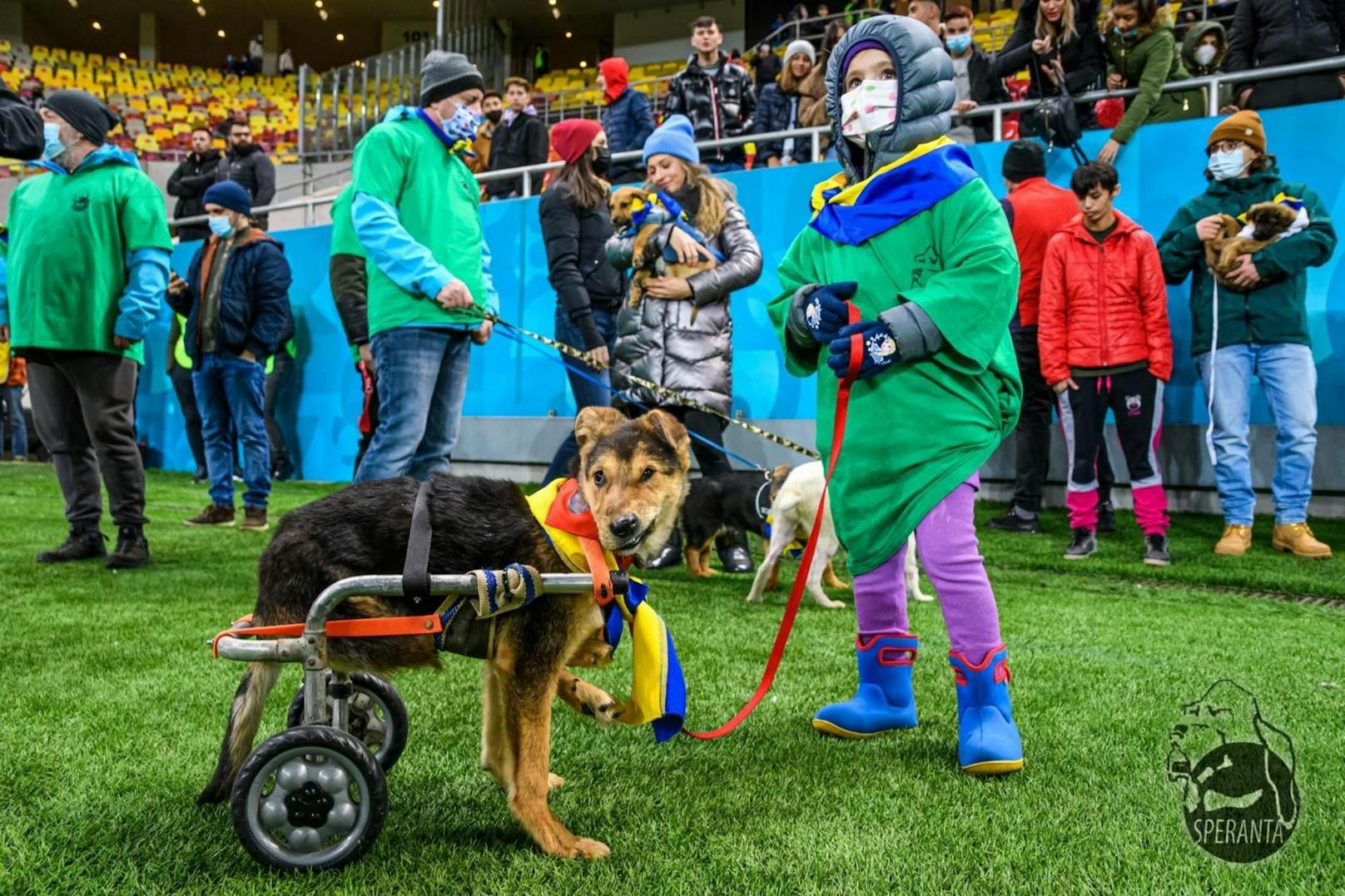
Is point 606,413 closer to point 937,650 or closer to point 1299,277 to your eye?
point 937,650

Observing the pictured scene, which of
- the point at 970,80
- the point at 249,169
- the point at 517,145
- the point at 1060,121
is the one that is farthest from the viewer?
the point at 249,169

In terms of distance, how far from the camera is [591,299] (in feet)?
19.5

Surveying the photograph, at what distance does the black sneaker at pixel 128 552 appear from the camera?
16.4 ft

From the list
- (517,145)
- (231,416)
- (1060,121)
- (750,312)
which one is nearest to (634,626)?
(231,416)

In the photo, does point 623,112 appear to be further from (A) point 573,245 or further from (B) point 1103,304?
(B) point 1103,304

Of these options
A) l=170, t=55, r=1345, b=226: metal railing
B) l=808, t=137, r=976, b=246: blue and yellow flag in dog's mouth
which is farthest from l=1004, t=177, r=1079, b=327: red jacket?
l=808, t=137, r=976, b=246: blue and yellow flag in dog's mouth

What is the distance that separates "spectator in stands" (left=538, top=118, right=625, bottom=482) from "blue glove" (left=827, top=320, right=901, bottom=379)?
9.63 ft

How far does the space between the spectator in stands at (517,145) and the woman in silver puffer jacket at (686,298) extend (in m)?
5.19

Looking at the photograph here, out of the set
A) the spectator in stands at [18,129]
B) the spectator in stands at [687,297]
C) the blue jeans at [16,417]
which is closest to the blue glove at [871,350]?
the spectator in stands at [687,297]

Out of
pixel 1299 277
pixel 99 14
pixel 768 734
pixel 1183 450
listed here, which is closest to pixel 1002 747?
pixel 768 734

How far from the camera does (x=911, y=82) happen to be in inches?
99.6

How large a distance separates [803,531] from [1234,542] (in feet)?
8.57

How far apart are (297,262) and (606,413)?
402 inches

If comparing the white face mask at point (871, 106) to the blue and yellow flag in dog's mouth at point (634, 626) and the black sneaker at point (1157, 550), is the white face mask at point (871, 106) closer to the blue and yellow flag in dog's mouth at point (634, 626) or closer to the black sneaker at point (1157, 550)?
the blue and yellow flag in dog's mouth at point (634, 626)
